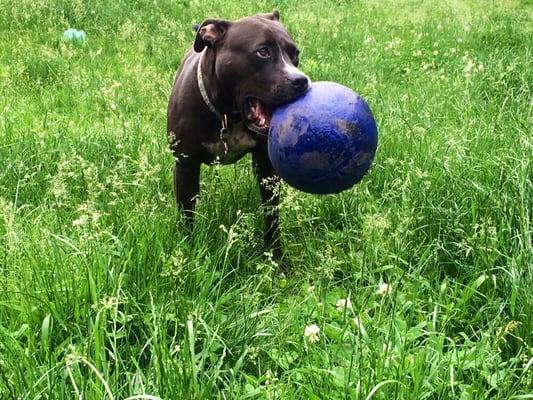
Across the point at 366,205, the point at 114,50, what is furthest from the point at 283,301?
the point at 114,50

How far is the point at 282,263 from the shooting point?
10.5 ft

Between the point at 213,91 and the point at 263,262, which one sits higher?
the point at 213,91

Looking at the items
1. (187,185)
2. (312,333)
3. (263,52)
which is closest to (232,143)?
(187,185)

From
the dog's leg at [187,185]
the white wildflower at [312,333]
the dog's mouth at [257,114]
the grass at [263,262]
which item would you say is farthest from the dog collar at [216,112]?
the white wildflower at [312,333]

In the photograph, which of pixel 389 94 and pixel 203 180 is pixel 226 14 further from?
pixel 203 180

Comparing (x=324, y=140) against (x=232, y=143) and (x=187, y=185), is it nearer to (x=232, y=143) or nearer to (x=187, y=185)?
(x=232, y=143)

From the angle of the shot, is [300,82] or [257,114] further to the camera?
[257,114]

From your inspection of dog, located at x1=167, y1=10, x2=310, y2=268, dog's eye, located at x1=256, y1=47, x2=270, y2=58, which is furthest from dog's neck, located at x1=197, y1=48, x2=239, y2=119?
dog's eye, located at x1=256, y1=47, x2=270, y2=58

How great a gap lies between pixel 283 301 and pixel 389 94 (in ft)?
8.94

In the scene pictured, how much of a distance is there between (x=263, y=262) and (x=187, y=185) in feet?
1.74

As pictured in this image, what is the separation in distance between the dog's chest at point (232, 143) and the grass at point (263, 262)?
31 centimetres

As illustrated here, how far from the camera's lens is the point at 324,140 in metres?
2.49

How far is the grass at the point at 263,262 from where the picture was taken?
6.69 ft

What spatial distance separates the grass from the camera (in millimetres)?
2039
